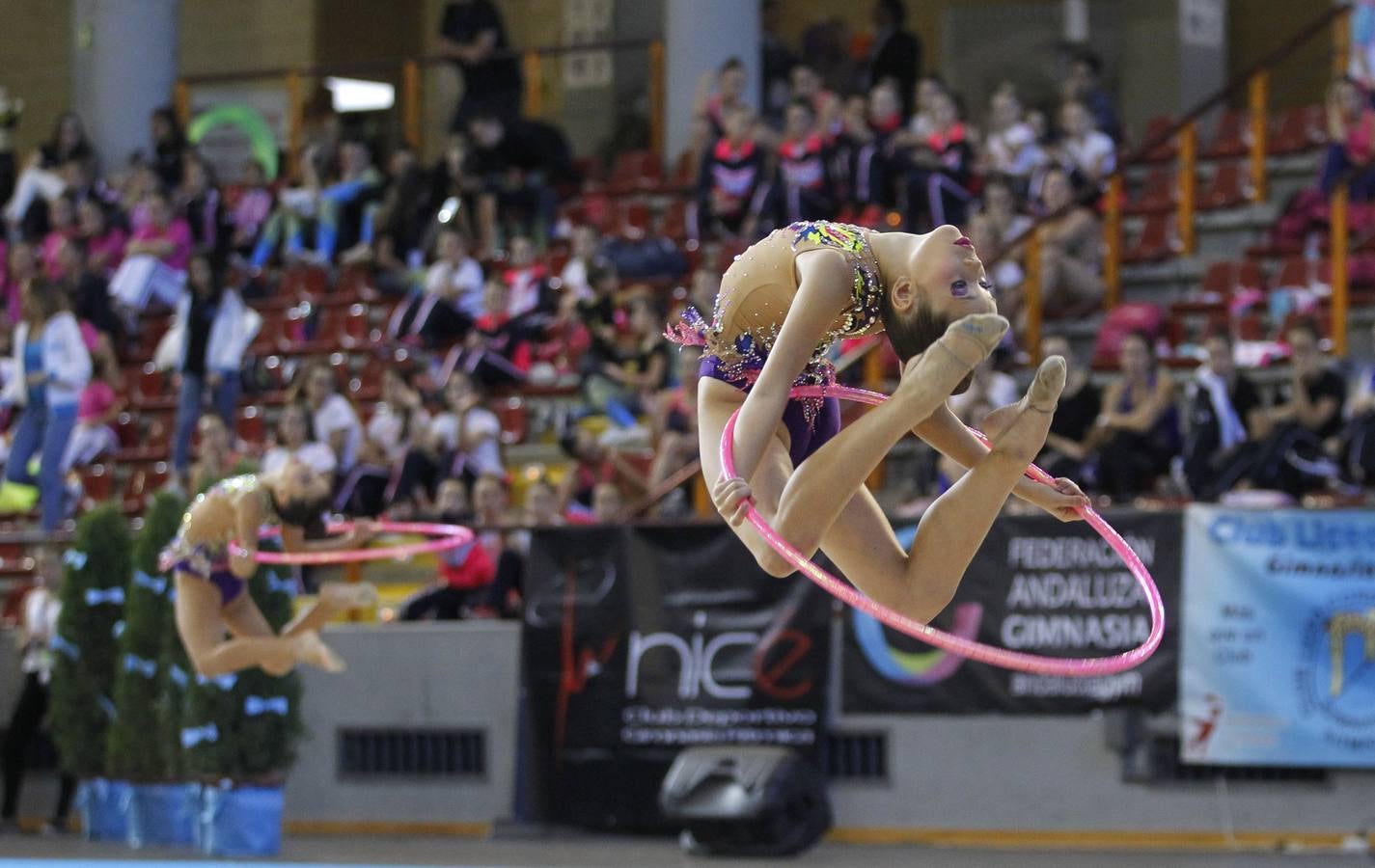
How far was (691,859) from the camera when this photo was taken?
10.1 metres

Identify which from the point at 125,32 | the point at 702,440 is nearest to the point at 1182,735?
the point at 702,440

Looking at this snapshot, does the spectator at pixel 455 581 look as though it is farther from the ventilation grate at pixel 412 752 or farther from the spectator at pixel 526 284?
the spectator at pixel 526 284

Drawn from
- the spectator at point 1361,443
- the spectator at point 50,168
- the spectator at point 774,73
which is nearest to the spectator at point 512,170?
the spectator at point 774,73

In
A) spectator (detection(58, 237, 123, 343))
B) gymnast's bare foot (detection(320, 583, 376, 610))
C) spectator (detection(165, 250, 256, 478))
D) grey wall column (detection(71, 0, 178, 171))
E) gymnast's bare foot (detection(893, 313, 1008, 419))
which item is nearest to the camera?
gymnast's bare foot (detection(893, 313, 1008, 419))

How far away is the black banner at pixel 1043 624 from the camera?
10.2m

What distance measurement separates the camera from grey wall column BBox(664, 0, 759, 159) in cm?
1515

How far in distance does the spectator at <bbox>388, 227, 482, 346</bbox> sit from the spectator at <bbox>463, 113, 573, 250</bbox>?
0.94 meters

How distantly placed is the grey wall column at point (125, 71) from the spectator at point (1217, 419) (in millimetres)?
10474

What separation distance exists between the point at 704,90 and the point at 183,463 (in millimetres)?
4639

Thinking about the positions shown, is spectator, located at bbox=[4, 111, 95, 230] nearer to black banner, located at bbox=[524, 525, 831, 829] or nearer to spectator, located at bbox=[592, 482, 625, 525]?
spectator, located at bbox=[592, 482, 625, 525]

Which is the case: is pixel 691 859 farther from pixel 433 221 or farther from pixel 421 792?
pixel 433 221

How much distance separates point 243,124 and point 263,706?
8.77m

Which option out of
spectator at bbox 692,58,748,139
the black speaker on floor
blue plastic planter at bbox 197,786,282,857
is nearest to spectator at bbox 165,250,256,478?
blue plastic planter at bbox 197,786,282,857

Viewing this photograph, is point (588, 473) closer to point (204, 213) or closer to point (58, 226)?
point (204, 213)
